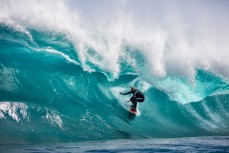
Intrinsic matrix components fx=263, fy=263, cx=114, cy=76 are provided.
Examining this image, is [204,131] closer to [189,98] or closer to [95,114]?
[189,98]

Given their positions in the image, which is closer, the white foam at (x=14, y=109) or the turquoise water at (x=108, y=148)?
the turquoise water at (x=108, y=148)

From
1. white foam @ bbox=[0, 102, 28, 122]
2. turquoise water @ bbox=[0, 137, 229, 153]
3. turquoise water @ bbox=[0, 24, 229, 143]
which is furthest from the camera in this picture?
turquoise water @ bbox=[0, 24, 229, 143]

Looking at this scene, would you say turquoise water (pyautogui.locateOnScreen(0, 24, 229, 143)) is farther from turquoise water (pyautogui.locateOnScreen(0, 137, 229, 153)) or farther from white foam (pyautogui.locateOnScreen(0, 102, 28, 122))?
turquoise water (pyautogui.locateOnScreen(0, 137, 229, 153))

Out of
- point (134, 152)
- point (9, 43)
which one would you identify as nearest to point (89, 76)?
point (9, 43)

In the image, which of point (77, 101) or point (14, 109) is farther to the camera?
point (77, 101)

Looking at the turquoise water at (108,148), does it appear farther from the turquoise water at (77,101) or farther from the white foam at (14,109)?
the white foam at (14,109)

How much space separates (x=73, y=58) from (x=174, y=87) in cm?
657

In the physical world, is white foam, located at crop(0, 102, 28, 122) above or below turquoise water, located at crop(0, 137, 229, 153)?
above

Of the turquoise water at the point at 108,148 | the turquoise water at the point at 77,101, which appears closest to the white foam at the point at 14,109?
the turquoise water at the point at 77,101

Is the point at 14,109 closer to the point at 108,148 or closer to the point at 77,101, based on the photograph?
the point at 77,101

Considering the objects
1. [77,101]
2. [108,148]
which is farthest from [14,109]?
[108,148]

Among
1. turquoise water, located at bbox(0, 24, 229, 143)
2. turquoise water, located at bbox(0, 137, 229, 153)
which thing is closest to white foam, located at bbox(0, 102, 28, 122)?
turquoise water, located at bbox(0, 24, 229, 143)

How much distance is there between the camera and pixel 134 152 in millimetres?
5785

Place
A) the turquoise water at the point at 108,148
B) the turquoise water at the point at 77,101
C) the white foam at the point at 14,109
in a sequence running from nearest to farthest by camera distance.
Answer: the turquoise water at the point at 108,148, the white foam at the point at 14,109, the turquoise water at the point at 77,101
